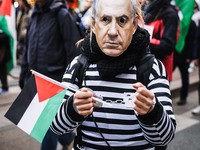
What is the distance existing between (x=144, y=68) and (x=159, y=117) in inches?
11.3

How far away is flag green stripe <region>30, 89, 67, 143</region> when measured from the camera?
4.38ft

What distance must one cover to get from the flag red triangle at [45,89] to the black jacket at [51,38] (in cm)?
123

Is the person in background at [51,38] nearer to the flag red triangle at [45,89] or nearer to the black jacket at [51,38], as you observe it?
the black jacket at [51,38]

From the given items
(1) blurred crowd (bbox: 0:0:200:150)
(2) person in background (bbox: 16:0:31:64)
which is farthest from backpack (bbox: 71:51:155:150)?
(2) person in background (bbox: 16:0:31:64)

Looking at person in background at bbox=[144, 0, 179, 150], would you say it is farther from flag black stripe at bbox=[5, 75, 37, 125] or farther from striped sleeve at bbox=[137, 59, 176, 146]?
flag black stripe at bbox=[5, 75, 37, 125]

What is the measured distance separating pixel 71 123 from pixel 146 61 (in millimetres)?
479

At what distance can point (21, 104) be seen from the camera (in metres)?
1.41

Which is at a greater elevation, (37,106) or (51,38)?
(37,106)

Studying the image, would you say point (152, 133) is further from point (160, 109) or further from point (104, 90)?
point (104, 90)

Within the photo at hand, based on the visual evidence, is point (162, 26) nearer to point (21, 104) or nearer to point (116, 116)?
point (116, 116)

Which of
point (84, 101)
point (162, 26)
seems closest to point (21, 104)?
point (84, 101)

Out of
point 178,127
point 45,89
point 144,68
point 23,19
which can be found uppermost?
point 144,68

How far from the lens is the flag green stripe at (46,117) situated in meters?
1.33

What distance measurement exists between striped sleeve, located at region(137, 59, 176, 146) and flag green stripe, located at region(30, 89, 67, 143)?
43 centimetres
